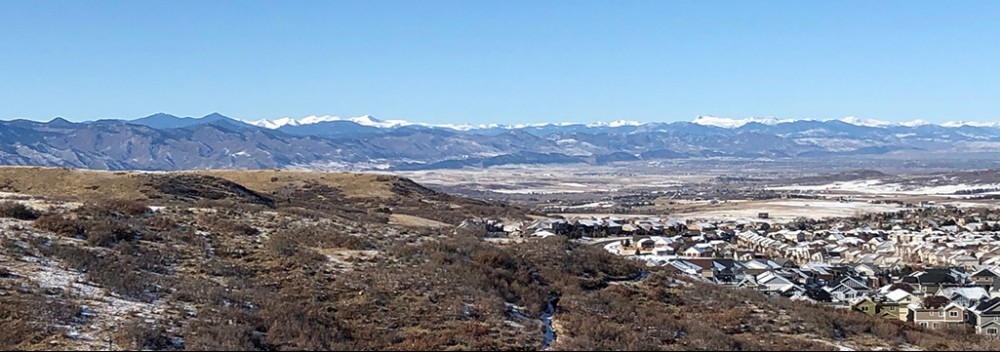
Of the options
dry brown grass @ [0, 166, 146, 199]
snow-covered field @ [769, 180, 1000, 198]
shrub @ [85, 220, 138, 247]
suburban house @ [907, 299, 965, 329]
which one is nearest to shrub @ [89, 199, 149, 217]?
shrub @ [85, 220, 138, 247]

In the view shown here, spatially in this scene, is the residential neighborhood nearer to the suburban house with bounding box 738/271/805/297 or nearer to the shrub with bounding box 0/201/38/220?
the suburban house with bounding box 738/271/805/297

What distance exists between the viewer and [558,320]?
17500 mm

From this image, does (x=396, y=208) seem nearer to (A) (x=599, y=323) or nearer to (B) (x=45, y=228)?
(B) (x=45, y=228)

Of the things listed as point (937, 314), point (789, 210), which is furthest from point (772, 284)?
point (789, 210)

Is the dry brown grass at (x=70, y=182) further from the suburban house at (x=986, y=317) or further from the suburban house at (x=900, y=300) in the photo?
the suburban house at (x=986, y=317)

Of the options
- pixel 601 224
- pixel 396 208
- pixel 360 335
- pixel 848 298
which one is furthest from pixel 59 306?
pixel 601 224

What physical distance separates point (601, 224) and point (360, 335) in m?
58.5

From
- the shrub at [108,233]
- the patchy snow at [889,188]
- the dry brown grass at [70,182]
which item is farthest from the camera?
the patchy snow at [889,188]

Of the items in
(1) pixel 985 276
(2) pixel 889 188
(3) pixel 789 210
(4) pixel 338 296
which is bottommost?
(2) pixel 889 188

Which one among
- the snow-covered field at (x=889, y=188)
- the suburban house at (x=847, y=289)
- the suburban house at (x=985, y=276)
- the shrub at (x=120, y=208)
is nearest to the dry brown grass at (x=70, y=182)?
the shrub at (x=120, y=208)

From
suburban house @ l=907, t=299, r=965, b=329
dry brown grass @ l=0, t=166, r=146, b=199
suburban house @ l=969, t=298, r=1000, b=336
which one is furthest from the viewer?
dry brown grass @ l=0, t=166, r=146, b=199

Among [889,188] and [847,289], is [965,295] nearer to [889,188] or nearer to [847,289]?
[847,289]

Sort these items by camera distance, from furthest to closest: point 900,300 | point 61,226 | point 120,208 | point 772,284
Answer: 1. point 772,284
2. point 900,300
3. point 120,208
4. point 61,226

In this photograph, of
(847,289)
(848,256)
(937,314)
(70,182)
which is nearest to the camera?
(937,314)
